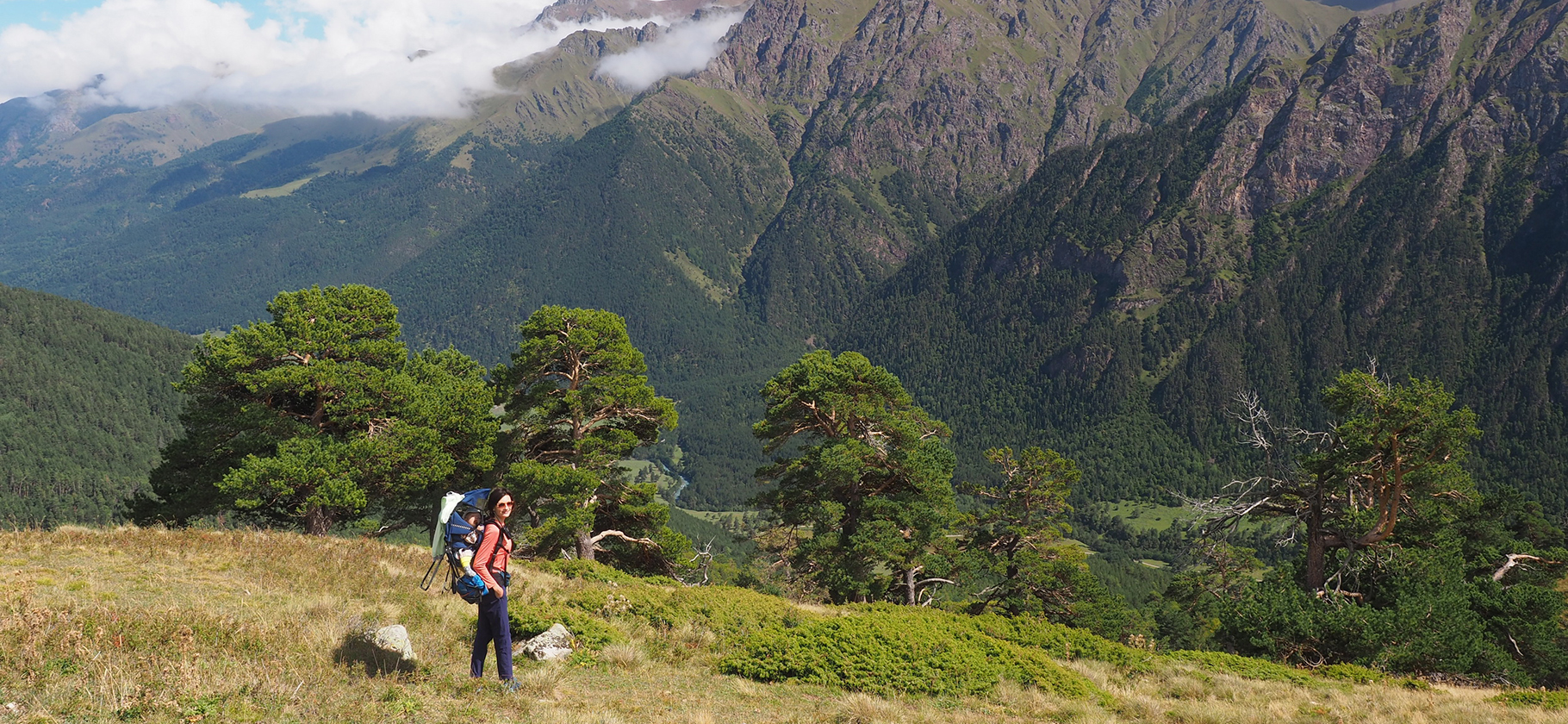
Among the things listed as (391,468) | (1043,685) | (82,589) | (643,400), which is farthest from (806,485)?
(82,589)

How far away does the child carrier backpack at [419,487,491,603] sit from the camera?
37.3 feet

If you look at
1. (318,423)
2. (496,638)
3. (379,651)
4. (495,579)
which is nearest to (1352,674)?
(496,638)

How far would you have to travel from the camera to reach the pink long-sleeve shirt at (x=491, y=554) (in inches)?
454

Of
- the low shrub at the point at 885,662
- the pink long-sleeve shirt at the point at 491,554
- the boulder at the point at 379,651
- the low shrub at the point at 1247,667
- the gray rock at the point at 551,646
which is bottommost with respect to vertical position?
the low shrub at the point at 1247,667

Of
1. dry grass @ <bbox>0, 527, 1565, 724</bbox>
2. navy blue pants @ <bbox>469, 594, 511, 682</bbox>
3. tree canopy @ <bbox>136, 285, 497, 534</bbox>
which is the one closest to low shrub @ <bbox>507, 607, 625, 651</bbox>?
dry grass @ <bbox>0, 527, 1565, 724</bbox>

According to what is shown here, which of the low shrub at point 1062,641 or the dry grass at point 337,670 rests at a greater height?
the dry grass at point 337,670

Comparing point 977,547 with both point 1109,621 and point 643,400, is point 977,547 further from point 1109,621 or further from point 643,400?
Result: point 643,400

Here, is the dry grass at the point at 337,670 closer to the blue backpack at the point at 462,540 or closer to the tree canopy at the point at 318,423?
the blue backpack at the point at 462,540

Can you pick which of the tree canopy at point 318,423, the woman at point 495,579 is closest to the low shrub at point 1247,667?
the woman at point 495,579

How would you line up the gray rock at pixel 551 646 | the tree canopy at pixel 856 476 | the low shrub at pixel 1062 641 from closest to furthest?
the gray rock at pixel 551 646
the low shrub at pixel 1062 641
the tree canopy at pixel 856 476

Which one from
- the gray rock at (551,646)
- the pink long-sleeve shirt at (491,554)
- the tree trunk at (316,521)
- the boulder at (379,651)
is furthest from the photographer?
the tree trunk at (316,521)

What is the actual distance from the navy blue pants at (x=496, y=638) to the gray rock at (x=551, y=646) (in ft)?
9.80

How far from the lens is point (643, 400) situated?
33.9 m

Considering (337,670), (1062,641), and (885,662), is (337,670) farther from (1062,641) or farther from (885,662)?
(1062,641)
